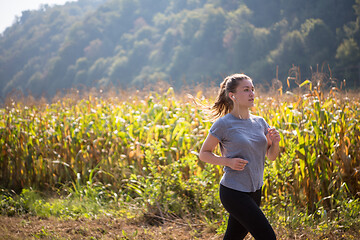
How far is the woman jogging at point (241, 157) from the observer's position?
88.0 inches

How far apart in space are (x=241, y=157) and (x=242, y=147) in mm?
71

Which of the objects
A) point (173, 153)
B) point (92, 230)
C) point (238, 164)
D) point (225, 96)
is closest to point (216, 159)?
point (238, 164)

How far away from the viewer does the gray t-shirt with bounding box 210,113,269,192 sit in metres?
2.34

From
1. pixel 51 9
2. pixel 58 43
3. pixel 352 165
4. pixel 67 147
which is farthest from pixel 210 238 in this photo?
pixel 51 9

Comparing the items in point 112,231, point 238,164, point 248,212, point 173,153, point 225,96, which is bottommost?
point 112,231

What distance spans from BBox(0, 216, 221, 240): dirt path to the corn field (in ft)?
1.08

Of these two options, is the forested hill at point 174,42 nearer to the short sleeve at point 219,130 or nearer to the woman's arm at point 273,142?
the woman's arm at point 273,142

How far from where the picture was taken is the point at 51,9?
62.2 m

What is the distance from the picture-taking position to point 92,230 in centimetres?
395

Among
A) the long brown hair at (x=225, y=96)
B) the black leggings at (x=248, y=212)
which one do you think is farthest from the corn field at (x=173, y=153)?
the black leggings at (x=248, y=212)

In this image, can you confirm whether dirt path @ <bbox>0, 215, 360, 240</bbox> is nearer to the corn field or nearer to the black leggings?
the corn field

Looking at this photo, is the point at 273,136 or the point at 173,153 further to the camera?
the point at 173,153

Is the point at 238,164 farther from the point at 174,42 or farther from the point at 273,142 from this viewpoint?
the point at 174,42

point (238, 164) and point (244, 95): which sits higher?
point (244, 95)
